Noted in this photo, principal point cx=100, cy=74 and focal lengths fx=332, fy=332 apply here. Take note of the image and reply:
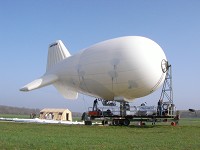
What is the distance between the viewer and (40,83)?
43.2 m

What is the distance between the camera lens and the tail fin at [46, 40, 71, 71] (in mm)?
44897

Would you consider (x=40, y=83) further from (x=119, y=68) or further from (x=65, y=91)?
(x=119, y=68)

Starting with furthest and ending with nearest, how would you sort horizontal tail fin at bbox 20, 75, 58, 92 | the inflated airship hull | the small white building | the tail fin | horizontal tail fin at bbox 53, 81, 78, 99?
the small white building → the tail fin → horizontal tail fin at bbox 53, 81, 78, 99 → horizontal tail fin at bbox 20, 75, 58, 92 → the inflated airship hull

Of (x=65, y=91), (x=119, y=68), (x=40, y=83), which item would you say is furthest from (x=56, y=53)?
(x=119, y=68)

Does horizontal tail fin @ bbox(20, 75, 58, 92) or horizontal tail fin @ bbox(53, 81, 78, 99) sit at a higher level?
horizontal tail fin @ bbox(20, 75, 58, 92)

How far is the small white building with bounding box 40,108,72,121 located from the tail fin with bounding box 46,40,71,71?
18.1m

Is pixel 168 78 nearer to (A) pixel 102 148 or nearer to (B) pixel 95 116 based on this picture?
(B) pixel 95 116

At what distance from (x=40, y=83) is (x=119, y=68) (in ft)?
44.5

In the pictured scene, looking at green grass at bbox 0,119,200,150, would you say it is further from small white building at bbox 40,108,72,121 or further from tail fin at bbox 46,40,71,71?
small white building at bbox 40,108,72,121

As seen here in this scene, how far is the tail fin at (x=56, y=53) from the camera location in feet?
147

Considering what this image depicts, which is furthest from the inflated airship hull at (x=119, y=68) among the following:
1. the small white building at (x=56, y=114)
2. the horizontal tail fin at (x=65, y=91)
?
the small white building at (x=56, y=114)

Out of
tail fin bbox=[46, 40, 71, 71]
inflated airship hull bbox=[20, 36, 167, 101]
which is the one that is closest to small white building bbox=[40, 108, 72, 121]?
tail fin bbox=[46, 40, 71, 71]

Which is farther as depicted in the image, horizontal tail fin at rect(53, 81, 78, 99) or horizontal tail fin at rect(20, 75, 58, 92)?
horizontal tail fin at rect(53, 81, 78, 99)

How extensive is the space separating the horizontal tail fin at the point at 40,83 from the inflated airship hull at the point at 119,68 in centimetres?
279
